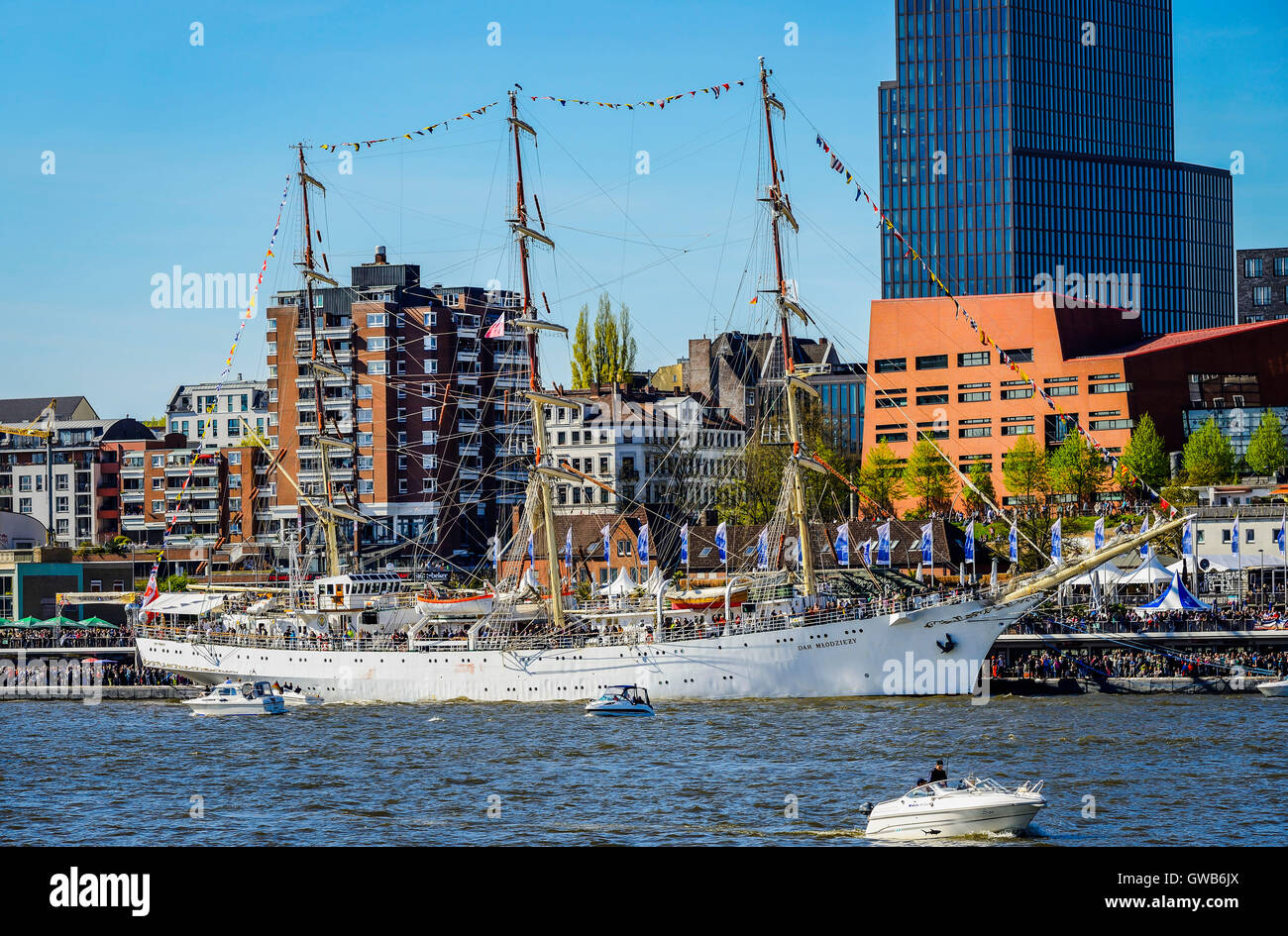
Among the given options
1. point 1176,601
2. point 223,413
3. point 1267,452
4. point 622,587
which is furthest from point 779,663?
point 223,413

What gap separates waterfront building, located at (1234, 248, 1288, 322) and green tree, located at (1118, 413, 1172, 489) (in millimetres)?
62504

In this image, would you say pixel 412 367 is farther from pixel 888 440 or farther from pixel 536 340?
pixel 536 340

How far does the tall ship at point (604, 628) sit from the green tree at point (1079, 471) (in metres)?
41.1

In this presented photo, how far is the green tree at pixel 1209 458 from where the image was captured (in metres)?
125

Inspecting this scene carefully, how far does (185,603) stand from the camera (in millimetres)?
96938

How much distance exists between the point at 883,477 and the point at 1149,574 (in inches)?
2242

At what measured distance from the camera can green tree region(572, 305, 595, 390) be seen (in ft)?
593

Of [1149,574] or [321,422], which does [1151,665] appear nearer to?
[1149,574]

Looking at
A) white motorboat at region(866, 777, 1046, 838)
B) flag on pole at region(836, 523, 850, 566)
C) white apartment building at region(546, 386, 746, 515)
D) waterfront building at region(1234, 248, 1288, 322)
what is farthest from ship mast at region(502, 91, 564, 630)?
waterfront building at region(1234, 248, 1288, 322)

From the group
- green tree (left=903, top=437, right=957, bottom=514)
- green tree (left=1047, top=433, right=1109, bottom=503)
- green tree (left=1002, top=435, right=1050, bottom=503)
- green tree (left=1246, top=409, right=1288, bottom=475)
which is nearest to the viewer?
green tree (left=1246, top=409, right=1288, bottom=475)

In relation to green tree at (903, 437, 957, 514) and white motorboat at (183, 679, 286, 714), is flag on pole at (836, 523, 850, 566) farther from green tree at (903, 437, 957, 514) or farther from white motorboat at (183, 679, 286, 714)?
green tree at (903, 437, 957, 514)

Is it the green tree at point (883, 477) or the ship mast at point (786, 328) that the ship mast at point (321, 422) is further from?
the green tree at point (883, 477)

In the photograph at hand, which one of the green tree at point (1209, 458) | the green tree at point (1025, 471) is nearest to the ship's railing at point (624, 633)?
the green tree at point (1209, 458)

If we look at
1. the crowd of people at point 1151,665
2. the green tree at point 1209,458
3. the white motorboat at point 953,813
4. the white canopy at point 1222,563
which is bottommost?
the crowd of people at point 1151,665
